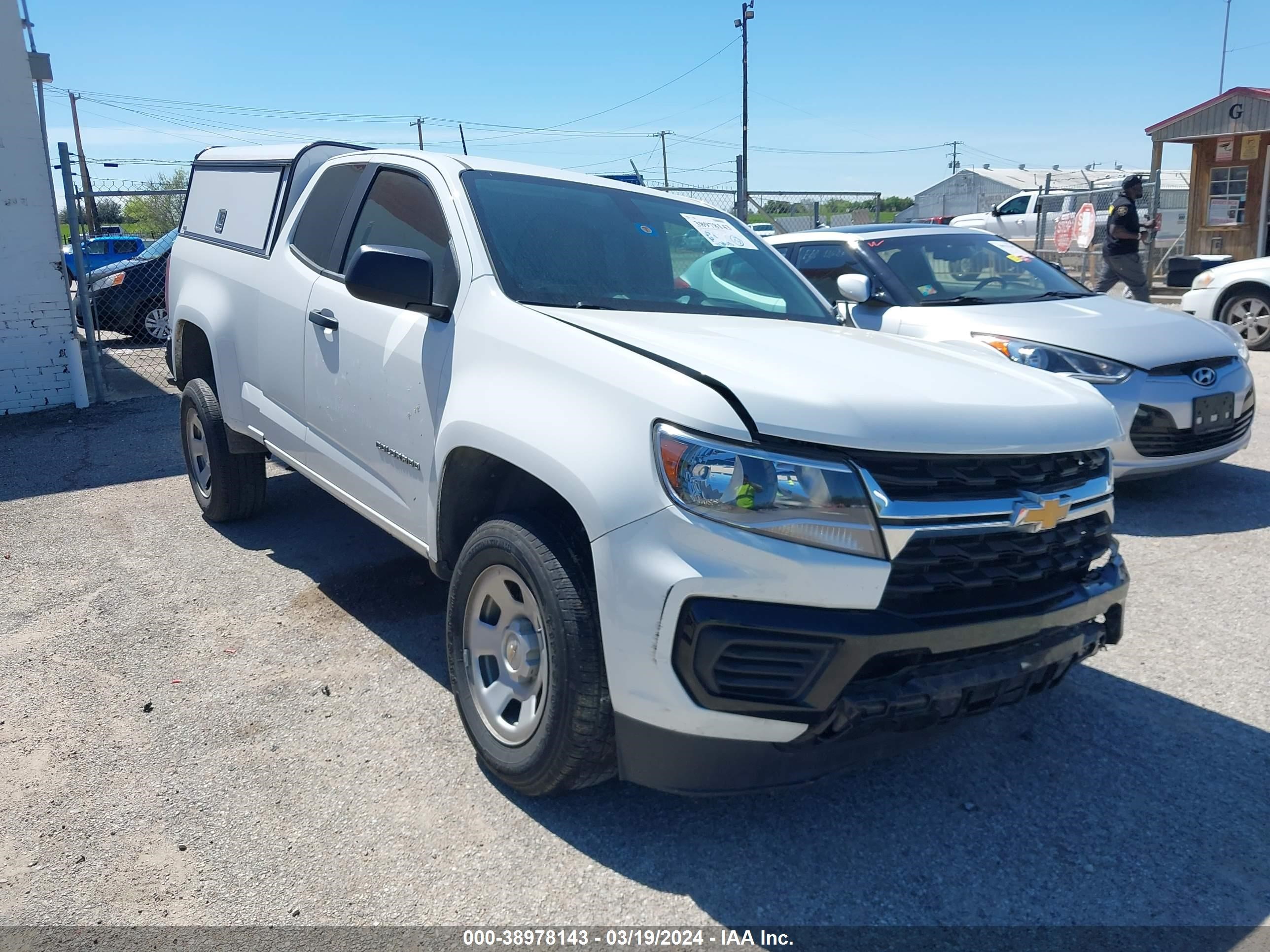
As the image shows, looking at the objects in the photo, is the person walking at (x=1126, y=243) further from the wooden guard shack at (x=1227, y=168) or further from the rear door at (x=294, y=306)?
the rear door at (x=294, y=306)

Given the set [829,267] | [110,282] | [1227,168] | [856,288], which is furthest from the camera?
[1227,168]

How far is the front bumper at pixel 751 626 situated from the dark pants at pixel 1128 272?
32.8 feet

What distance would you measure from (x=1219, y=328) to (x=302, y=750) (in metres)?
6.14

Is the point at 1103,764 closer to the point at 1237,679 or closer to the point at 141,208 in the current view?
the point at 1237,679

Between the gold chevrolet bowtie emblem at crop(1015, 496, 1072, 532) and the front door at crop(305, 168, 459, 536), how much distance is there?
6.03ft

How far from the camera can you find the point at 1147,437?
581 cm

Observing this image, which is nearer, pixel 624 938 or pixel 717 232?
pixel 624 938

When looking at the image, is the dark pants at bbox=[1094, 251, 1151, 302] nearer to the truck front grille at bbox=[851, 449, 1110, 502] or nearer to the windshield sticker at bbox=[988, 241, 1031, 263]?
the windshield sticker at bbox=[988, 241, 1031, 263]

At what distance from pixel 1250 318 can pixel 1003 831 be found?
439 inches

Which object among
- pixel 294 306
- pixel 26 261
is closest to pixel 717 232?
pixel 294 306

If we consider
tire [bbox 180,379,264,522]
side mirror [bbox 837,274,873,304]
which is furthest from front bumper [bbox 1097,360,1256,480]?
tire [bbox 180,379,264,522]

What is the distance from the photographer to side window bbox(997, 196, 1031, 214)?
30391 mm

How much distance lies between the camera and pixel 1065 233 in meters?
17.8

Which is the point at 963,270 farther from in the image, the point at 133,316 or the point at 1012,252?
the point at 133,316
